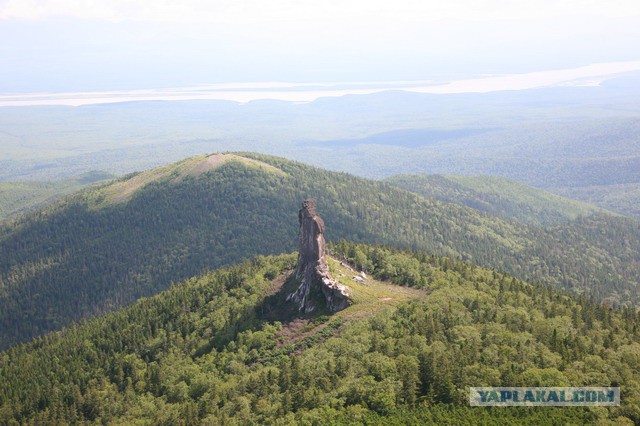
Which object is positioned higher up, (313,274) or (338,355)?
(313,274)

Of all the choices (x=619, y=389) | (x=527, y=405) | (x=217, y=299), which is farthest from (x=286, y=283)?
(x=619, y=389)

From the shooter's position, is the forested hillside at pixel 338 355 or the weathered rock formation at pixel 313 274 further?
the weathered rock formation at pixel 313 274

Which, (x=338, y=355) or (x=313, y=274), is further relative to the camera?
(x=313, y=274)

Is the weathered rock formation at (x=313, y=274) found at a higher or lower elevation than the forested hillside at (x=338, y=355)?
higher

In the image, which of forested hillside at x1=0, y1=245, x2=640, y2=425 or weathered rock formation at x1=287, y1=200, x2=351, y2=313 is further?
weathered rock formation at x1=287, y1=200, x2=351, y2=313

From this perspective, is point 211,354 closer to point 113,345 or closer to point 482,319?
point 113,345
